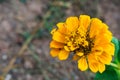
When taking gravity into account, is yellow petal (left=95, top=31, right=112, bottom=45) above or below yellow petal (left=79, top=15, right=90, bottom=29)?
below

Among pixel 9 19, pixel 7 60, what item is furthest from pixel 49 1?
pixel 7 60

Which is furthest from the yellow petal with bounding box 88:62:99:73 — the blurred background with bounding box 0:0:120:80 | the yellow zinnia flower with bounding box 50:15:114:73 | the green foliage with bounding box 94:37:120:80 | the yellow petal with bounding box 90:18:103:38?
the blurred background with bounding box 0:0:120:80

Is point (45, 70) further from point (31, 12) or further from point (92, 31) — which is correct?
point (92, 31)

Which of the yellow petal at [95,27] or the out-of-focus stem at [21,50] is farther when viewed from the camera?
the out-of-focus stem at [21,50]

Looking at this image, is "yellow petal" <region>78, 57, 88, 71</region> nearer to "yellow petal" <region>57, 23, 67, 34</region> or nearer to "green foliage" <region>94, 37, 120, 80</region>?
"yellow petal" <region>57, 23, 67, 34</region>

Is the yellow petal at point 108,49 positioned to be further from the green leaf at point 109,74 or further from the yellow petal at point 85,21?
the green leaf at point 109,74

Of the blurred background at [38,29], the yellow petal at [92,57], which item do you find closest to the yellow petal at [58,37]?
the yellow petal at [92,57]
